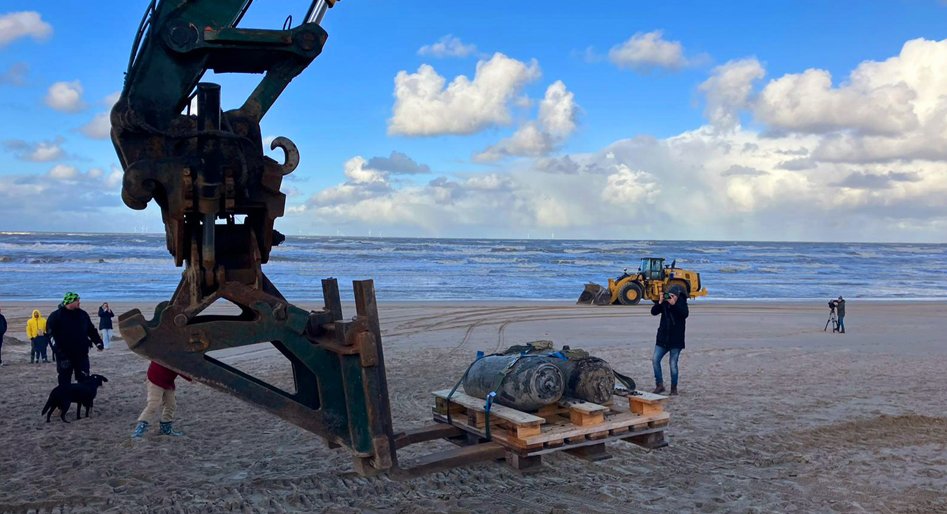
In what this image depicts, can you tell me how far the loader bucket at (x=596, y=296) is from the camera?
86.4 ft

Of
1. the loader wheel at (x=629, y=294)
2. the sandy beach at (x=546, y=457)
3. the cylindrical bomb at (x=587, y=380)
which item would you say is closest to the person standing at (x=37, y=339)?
the sandy beach at (x=546, y=457)

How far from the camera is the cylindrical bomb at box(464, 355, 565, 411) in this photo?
18.7 ft

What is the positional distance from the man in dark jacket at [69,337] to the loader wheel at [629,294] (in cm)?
1959

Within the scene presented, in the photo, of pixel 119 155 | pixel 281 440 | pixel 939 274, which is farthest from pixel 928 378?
pixel 939 274

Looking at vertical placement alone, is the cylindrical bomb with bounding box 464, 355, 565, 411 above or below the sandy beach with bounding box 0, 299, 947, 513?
above

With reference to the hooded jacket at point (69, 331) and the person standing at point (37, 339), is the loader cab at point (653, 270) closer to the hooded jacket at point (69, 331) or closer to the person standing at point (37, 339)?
the person standing at point (37, 339)

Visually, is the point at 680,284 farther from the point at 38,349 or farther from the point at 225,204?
the point at 225,204

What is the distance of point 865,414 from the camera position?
29.5ft

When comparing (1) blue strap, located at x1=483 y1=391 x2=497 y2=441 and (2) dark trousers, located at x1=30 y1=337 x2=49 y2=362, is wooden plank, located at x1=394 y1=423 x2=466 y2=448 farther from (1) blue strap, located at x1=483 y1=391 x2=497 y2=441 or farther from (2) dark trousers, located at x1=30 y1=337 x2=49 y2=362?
(2) dark trousers, located at x1=30 y1=337 x2=49 y2=362

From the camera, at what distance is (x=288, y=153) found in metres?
4.54

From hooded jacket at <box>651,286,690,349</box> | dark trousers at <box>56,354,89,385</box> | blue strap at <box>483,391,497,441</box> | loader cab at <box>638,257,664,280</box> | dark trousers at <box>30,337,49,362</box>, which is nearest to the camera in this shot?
blue strap at <box>483,391,497,441</box>

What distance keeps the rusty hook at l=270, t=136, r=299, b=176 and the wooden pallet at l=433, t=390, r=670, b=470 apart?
2.41 metres

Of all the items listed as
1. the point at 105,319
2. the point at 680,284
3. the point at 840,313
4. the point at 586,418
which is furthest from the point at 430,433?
the point at 680,284

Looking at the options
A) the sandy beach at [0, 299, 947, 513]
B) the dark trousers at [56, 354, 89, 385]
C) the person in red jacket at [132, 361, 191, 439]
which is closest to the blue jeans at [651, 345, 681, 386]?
the sandy beach at [0, 299, 947, 513]
